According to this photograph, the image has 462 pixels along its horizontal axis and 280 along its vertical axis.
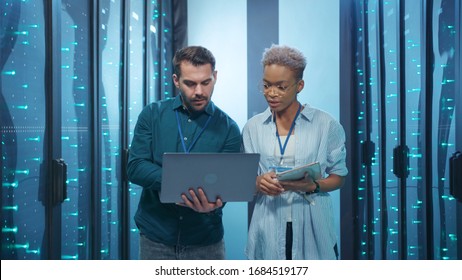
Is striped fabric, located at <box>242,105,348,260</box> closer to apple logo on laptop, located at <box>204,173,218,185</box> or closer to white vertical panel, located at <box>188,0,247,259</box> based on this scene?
apple logo on laptop, located at <box>204,173,218,185</box>

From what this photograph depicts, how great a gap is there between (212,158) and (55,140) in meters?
0.90

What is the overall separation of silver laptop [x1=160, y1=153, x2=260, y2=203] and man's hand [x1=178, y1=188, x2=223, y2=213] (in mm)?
16

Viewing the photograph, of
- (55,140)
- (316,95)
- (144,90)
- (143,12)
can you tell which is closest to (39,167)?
(55,140)

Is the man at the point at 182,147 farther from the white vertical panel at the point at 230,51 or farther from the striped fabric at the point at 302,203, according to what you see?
the white vertical panel at the point at 230,51

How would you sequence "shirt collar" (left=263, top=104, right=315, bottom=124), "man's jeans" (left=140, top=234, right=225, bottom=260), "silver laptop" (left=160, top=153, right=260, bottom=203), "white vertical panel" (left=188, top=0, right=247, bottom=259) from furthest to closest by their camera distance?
"white vertical panel" (left=188, top=0, right=247, bottom=259), "shirt collar" (left=263, top=104, right=315, bottom=124), "man's jeans" (left=140, top=234, right=225, bottom=260), "silver laptop" (left=160, top=153, right=260, bottom=203)

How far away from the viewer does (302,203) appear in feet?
6.13

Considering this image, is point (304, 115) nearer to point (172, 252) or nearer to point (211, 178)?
point (211, 178)

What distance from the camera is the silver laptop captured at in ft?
5.26

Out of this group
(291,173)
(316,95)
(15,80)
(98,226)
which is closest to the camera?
(291,173)

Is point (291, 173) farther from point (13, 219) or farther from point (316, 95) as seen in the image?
point (316, 95)

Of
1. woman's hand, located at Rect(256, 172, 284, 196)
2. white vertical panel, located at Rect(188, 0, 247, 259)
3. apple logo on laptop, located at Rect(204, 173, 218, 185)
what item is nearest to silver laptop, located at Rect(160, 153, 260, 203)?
apple logo on laptop, located at Rect(204, 173, 218, 185)

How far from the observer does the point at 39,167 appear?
6.79 ft

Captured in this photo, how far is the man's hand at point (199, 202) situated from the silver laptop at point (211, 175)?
0.05ft

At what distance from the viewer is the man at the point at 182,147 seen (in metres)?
1.78
